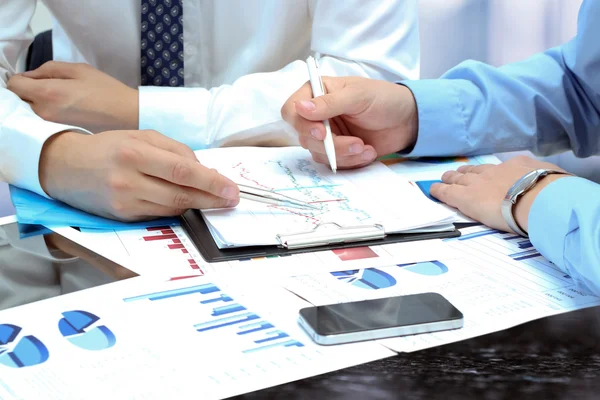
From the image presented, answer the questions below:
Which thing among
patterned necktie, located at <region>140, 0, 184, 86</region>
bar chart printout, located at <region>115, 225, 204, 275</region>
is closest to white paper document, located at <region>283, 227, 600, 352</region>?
bar chart printout, located at <region>115, 225, 204, 275</region>

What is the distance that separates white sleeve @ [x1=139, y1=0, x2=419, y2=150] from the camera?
1.04m

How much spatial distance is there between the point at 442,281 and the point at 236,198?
25 centimetres

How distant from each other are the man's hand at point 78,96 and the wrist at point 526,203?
58 centimetres

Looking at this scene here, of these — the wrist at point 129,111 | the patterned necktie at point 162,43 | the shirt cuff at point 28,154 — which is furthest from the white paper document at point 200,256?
the patterned necktie at point 162,43

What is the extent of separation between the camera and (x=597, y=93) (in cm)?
105

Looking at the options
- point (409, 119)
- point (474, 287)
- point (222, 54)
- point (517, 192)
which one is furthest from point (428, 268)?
point (222, 54)

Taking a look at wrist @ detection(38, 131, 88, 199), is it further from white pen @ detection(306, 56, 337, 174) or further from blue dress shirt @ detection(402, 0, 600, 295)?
blue dress shirt @ detection(402, 0, 600, 295)

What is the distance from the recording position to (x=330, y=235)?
2.37 feet

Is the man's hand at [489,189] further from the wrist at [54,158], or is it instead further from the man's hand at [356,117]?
the wrist at [54,158]

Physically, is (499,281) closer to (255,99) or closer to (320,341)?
(320,341)

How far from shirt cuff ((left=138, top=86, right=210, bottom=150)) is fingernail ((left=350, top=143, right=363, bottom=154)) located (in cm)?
25

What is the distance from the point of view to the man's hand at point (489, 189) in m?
0.76

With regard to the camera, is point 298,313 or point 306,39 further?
point 306,39

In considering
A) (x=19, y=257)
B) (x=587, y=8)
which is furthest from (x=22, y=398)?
(x=587, y=8)
